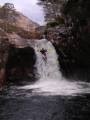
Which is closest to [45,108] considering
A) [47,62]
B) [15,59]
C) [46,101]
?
[46,101]

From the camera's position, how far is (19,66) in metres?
42.6

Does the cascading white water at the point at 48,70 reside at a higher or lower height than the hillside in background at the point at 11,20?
lower

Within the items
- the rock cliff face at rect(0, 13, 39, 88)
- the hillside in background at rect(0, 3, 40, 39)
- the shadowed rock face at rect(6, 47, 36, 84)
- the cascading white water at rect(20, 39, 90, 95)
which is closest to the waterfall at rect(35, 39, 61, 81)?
the cascading white water at rect(20, 39, 90, 95)

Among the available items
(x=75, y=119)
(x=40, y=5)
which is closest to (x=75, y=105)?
(x=75, y=119)

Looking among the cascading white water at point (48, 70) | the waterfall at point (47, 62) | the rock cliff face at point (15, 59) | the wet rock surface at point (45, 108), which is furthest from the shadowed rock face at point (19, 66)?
the wet rock surface at point (45, 108)

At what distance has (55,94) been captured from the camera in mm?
31484

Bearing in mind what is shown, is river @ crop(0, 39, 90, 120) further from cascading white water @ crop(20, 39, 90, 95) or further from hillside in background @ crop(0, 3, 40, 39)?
hillside in background @ crop(0, 3, 40, 39)

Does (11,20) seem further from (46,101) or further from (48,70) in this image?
(46,101)

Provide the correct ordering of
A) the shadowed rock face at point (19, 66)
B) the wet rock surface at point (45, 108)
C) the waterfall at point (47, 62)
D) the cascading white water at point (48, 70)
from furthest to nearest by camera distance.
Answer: the waterfall at point (47, 62) < the shadowed rock face at point (19, 66) < the cascading white water at point (48, 70) < the wet rock surface at point (45, 108)

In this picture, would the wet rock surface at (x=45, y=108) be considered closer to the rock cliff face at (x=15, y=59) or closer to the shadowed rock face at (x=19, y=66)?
the rock cliff face at (x=15, y=59)

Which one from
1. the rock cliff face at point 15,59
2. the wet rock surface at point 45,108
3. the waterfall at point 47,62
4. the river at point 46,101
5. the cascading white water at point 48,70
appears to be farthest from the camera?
the waterfall at point 47,62

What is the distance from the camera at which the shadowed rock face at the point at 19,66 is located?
137ft

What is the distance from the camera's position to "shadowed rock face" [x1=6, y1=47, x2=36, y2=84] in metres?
41.8

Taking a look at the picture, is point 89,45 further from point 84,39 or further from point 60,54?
point 60,54
